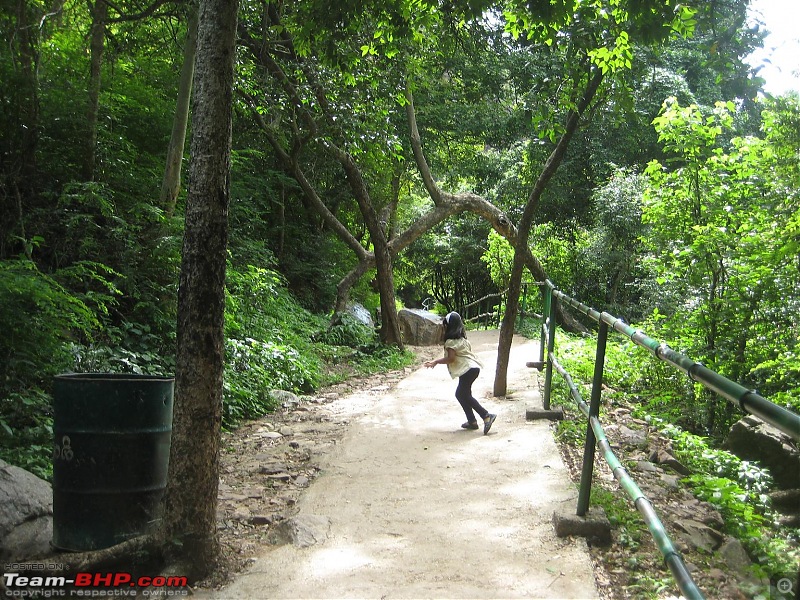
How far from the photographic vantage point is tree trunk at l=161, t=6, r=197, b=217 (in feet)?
28.3

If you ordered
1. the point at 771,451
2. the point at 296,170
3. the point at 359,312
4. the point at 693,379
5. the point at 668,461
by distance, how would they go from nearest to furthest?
the point at 693,379
the point at 668,461
the point at 771,451
the point at 296,170
the point at 359,312

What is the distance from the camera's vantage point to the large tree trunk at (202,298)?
338 cm

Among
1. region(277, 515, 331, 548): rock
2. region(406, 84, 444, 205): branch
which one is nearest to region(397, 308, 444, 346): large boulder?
region(406, 84, 444, 205): branch

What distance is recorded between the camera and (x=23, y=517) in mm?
3746

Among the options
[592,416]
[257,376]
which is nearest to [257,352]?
[257,376]

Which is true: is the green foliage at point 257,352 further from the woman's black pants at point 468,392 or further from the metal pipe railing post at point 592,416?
the metal pipe railing post at point 592,416

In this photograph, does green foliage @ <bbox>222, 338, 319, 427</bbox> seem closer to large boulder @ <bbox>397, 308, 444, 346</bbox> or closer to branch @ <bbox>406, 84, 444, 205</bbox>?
branch @ <bbox>406, 84, 444, 205</bbox>

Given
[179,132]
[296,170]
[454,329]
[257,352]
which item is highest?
[296,170]

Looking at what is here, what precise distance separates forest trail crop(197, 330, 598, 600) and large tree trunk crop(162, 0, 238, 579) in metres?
0.41

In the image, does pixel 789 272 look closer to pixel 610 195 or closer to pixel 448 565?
pixel 448 565

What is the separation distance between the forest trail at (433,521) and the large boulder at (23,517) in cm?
115

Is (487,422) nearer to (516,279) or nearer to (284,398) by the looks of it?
(516,279)

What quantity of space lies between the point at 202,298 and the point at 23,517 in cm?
170

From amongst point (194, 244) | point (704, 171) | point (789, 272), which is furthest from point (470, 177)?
point (194, 244)
